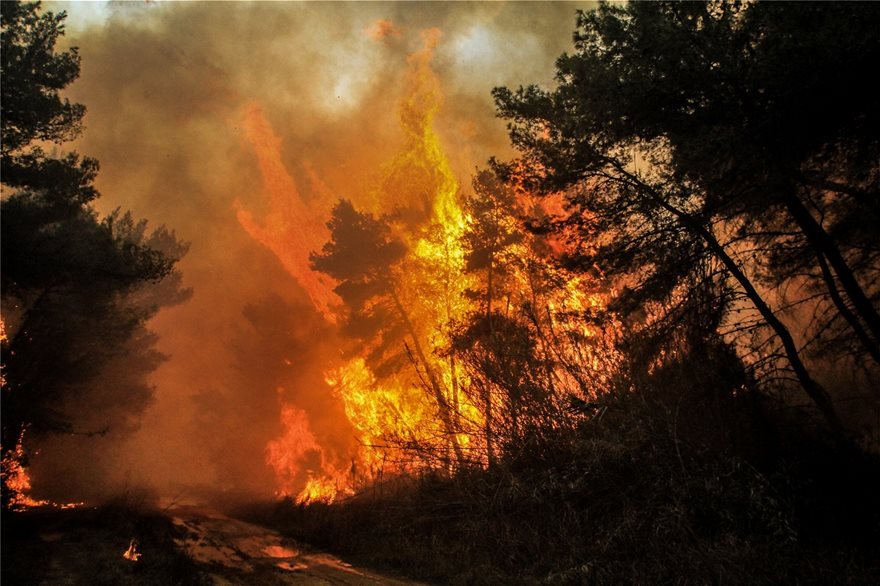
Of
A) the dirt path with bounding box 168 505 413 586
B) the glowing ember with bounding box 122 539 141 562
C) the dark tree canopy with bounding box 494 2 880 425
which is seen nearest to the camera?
the dark tree canopy with bounding box 494 2 880 425

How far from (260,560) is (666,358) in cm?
968

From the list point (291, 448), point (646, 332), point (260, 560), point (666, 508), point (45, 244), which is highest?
point (45, 244)

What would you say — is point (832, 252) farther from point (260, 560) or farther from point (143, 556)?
point (143, 556)

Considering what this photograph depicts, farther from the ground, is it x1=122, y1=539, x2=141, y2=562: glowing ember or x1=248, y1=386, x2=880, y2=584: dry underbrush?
x1=248, y1=386, x2=880, y2=584: dry underbrush

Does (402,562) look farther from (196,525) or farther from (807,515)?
(196,525)

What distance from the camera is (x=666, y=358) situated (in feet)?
26.0

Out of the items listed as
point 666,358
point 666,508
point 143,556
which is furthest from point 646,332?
point 143,556

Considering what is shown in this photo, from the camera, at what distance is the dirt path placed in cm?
786

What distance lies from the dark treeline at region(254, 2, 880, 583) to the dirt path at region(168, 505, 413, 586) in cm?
98

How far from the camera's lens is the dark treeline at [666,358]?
16.9ft

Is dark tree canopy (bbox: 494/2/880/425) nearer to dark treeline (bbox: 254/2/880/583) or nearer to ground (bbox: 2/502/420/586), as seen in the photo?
dark treeline (bbox: 254/2/880/583)

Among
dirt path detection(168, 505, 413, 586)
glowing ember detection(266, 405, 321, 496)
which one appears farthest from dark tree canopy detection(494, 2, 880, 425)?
glowing ember detection(266, 405, 321, 496)

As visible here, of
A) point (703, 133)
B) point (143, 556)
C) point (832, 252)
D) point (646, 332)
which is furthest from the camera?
point (646, 332)

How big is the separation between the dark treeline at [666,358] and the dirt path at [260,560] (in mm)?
977
